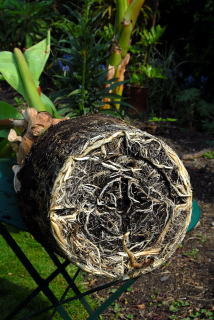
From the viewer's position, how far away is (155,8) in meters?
7.62

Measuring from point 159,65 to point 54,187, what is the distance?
563 centimetres

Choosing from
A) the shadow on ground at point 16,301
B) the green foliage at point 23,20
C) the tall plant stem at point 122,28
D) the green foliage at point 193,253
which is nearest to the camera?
the shadow on ground at point 16,301

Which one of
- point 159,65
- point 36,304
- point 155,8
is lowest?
point 36,304

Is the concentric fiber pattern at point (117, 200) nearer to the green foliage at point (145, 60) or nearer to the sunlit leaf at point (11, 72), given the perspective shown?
the sunlit leaf at point (11, 72)

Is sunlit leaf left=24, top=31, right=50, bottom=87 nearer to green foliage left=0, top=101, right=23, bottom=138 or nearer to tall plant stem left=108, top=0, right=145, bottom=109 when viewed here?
green foliage left=0, top=101, right=23, bottom=138

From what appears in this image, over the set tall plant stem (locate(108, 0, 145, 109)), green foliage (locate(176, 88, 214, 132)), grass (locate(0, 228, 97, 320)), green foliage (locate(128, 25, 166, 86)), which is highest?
tall plant stem (locate(108, 0, 145, 109))

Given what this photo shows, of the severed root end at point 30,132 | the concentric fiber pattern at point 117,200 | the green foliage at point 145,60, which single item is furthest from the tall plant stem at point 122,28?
the concentric fiber pattern at point 117,200

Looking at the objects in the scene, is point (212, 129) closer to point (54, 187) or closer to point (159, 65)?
point (159, 65)

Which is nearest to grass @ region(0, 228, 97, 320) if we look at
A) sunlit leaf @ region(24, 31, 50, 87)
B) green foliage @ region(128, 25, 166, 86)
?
sunlit leaf @ region(24, 31, 50, 87)

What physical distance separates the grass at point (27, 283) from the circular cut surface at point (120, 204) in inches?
54.1

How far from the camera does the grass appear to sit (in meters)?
3.31

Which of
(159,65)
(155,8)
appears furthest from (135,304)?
(155,8)

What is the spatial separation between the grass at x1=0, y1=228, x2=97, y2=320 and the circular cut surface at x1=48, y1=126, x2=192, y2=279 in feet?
4.51

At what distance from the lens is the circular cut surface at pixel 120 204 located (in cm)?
180
